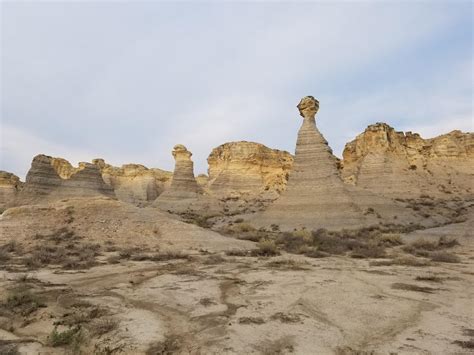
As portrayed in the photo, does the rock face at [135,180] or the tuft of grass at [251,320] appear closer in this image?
the tuft of grass at [251,320]

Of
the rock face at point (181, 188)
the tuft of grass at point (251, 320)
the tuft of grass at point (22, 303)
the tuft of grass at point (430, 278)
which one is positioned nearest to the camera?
the tuft of grass at point (251, 320)

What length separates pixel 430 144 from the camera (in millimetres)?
58500

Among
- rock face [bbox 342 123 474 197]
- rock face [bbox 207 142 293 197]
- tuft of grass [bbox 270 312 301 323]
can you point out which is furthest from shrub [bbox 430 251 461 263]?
rock face [bbox 207 142 293 197]

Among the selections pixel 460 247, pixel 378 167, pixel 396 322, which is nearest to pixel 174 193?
pixel 378 167

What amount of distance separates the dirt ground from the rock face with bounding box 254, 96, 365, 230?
14.5m

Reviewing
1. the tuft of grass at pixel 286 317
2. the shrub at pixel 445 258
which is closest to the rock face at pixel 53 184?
the shrub at pixel 445 258

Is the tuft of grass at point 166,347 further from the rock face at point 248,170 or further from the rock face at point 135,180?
→ the rock face at point 135,180

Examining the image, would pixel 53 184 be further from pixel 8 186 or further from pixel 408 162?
pixel 408 162

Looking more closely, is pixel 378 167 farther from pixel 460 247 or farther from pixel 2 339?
pixel 2 339

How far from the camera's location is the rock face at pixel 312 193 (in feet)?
92.1

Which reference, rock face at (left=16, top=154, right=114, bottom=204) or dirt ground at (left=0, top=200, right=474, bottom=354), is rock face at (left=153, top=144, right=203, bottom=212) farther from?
dirt ground at (left=0, top=200, right=474, bottom=354)

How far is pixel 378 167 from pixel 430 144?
1440cm

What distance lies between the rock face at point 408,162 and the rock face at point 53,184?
34060 mm

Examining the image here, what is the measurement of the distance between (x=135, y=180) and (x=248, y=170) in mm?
31170
